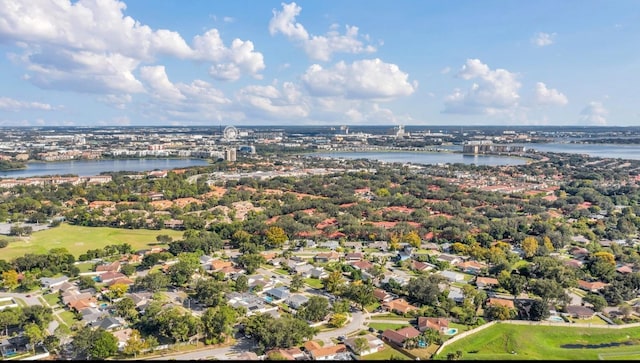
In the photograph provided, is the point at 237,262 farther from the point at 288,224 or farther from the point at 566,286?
the point at 566,286

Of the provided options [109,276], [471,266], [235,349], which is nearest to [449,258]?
[471,266]

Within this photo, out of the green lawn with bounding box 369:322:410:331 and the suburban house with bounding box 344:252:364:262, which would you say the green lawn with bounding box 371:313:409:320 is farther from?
the suburban house with bounding box 344:252:364:262

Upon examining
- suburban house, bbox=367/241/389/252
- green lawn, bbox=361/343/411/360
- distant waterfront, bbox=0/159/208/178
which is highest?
distant waterfront, bbox=0/159/208/178

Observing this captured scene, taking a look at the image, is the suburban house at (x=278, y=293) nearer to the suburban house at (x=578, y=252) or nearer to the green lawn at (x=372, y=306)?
the green lawn at (x=372, y=306)

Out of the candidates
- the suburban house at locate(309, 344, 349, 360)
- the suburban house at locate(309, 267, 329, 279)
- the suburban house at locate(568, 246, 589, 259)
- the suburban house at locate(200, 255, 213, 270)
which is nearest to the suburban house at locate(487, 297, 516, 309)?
A: the suburban house at locate(309, 344, 349, 360)

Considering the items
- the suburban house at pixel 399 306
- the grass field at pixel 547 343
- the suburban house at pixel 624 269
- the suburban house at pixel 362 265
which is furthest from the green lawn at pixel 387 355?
the suburban house at pixel 624 269

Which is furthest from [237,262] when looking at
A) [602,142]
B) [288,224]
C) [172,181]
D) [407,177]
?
[602,142]
